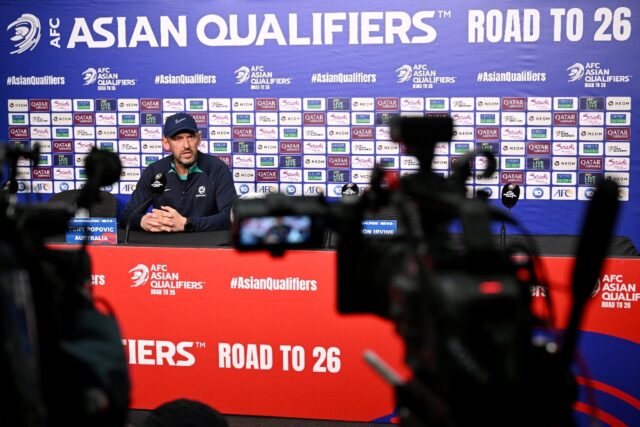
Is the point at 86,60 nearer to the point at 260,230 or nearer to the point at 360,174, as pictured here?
the point at 360,174

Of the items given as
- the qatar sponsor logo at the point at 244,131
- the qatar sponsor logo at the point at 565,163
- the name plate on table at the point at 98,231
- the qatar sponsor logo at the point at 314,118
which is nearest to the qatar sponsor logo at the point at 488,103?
the qatar sponsor logo at the point at 565,163

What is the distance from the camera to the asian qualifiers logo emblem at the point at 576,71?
16.2ft

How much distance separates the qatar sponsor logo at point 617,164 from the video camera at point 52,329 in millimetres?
4506

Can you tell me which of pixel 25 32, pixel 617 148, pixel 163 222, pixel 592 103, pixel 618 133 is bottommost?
pixel 163 222

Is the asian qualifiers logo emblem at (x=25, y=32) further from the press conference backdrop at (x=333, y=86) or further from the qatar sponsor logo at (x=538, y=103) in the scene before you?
the qatar sponsor logo at (x=538, y=103)

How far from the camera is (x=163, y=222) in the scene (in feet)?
12.7

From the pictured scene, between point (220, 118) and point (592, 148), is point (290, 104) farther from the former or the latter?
point (592, 148)

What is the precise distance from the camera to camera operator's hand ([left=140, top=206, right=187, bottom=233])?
382 centimetres

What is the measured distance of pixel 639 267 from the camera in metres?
2.62

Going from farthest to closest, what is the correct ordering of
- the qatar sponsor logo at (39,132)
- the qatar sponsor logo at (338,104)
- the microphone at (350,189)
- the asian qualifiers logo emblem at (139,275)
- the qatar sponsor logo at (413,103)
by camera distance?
the qatar sponsor logo at (39,132) < the qatar sponsor logo at (338,104) < the qatar sponsor logo at (413,103) < the asian qualifiers logo emblem at (139,275) < the microphone at (350,189)

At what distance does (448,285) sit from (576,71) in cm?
458

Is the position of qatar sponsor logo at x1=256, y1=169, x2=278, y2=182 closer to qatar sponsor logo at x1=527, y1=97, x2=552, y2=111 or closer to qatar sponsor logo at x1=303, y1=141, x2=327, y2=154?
qatar sponsor logo at x1=303, y1=141, x2=327, y2=154

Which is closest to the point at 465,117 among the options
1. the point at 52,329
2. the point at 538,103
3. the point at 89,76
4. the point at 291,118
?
the point at 538,103

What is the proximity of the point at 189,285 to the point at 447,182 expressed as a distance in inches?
80.9
